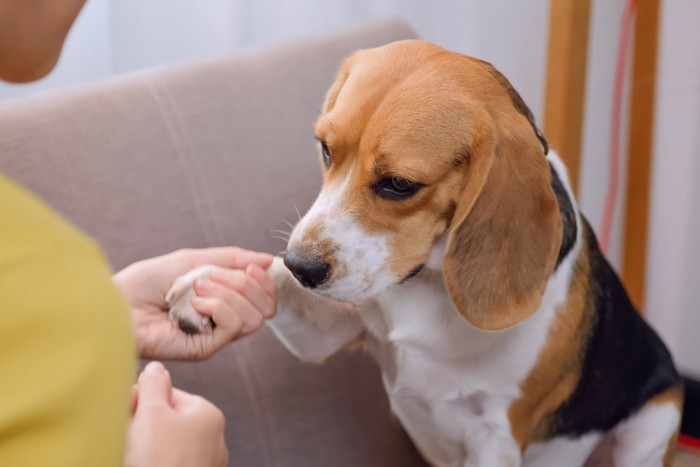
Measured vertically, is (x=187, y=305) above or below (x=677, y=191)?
above

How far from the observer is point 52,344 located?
478 mm

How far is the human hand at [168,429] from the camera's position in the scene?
2.62 ft

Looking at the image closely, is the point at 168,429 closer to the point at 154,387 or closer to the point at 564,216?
the point at 154,387

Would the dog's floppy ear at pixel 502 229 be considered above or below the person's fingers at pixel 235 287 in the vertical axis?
above

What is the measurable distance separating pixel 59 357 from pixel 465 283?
61cm

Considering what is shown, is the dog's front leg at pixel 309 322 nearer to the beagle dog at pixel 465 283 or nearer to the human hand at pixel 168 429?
the beagle dog at pixel 465 283

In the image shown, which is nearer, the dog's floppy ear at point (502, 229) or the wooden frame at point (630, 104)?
the dog's floppy ear at point (502, 229)

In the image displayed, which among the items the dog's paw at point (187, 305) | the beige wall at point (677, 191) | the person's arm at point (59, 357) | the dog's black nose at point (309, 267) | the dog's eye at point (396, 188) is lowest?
the beige wall at point (677, 191)

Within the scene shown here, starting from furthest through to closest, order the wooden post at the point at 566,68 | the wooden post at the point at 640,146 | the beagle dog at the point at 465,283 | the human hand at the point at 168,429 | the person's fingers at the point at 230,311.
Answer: the wooden post at the point at 640,146 < the wooden post at the point at 566,68 < the person's fingers at the point at 230,311 < the beagle dog at the point at 465,283 < the human hand at the point at 168,429

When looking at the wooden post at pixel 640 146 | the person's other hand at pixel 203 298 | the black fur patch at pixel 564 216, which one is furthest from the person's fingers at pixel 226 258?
the wooden post at pixel 640 146

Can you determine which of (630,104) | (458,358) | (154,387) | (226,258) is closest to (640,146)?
(630,104)

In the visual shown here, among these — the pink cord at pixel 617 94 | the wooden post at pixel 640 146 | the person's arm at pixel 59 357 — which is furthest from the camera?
the wooden post at pixel 640 146

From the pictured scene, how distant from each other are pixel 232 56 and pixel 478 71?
0.56 metres

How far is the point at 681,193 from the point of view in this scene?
2.11 m
